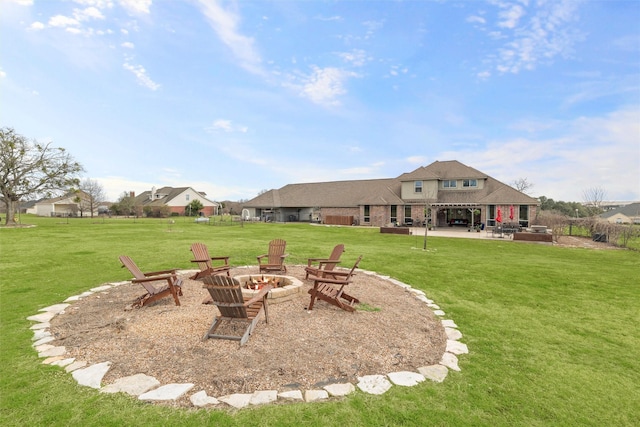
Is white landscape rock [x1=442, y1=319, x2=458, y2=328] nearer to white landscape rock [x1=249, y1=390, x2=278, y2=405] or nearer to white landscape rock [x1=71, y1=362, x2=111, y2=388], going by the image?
white landscape rock [x1=249, y1=390, x2=278, y2=405]

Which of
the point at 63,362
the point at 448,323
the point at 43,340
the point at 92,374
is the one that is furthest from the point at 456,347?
the point at 43,340

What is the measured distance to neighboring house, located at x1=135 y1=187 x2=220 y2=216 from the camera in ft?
193

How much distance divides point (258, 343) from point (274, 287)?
7.78 ft

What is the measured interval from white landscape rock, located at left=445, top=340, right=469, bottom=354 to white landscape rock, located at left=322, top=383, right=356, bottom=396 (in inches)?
72.1

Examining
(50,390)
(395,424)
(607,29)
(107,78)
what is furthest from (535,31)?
(107,78)

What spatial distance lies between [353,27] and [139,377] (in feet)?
51.7

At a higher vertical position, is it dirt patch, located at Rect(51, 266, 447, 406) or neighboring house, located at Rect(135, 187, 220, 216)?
neighboring house, located at Rect(135, 187, 220, 216)

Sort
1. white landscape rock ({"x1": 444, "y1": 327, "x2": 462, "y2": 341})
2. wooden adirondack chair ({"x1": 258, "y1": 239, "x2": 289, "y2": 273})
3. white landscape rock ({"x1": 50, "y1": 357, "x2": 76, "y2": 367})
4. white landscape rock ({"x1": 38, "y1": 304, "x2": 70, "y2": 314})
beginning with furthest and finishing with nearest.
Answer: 1. wooden adirondack chair ({"x1": 258, "y1": 239, "x2": 289, "y2": 273})
2. white landscape rock ({"x1": 38, "y1": 304, "x2": 70, "y2": 314})
3. white landscape rock ({"x1": 444, "y1": 327, "x2": 462, "y2": 341})
4. white landscape rock ({"x1": 50, "y1": 357, "x2": 76, "y2": 367})

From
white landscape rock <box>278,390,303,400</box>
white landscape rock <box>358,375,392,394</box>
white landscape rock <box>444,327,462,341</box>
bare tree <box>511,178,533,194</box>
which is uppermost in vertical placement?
bare tree <box>511,178,533,194</box>

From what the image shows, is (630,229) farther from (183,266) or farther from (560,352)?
(183,266)

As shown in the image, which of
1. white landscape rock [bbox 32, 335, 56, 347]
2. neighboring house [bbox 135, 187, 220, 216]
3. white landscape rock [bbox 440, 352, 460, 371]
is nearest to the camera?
white landscape rock [bbox 440, 352, 460, 371]

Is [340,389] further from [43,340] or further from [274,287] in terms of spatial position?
[43,340]

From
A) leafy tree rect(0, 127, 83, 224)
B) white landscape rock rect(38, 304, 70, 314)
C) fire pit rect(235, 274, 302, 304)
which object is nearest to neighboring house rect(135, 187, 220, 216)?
leafy tree rect(0, 127, 83, 224)

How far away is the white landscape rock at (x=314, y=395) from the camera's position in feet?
9.90
